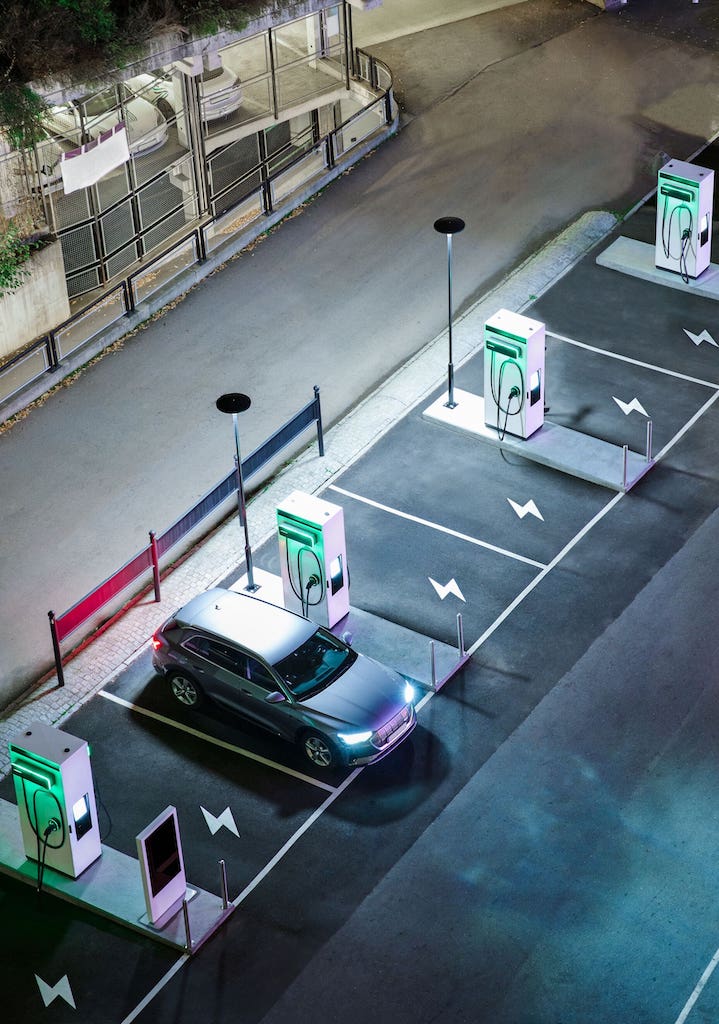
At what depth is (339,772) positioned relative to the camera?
20234 millimetres

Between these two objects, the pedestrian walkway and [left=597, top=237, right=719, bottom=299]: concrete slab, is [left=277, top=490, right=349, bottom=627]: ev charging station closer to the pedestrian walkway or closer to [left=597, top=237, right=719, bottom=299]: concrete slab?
the pedestrian walkway

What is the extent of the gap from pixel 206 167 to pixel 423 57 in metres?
8.24

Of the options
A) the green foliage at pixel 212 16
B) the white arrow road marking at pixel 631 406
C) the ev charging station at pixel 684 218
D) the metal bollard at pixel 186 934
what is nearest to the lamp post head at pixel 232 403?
the metal bollard at pixel 186 934

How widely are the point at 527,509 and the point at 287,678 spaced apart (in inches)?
232

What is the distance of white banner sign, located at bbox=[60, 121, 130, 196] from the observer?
89.2ft

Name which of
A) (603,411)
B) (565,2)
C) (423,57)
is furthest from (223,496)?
(565,2)

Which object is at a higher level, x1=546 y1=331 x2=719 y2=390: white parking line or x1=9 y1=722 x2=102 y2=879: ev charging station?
x1=9 y1=722 x2=102 y2=879: ev charging station

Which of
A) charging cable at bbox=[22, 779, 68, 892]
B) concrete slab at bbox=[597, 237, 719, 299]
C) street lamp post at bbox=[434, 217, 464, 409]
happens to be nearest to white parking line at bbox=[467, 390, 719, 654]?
street lamp post at bbox=[434, 217, 464, 409]

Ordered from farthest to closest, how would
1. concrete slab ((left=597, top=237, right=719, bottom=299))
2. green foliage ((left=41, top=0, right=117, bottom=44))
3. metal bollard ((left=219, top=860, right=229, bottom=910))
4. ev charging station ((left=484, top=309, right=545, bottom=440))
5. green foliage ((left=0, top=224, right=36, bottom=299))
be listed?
concrete slab ((left=597, top=237, right=719, bottom=299)) < green foliage ((left=0, top=224, right=36, bottom=299)) < green foliage ((left=41, top=0, right=117, bottom=44)) < ev charging station ((left=484, top=309, right=545, bottom=440)) < metal bollard ((left=219, top=860, right=229, bottom=910))

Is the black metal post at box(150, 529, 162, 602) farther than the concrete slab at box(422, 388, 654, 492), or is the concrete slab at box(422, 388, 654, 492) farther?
the concrete slab at box(422, 388, 654, 492)

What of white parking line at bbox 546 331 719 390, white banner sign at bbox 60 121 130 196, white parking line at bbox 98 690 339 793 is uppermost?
white banner sign at bbox 60 121 130 196

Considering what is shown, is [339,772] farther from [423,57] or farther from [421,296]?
[423,57]

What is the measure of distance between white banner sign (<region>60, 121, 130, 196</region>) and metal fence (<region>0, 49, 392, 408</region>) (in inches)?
78.2

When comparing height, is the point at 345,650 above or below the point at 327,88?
below
